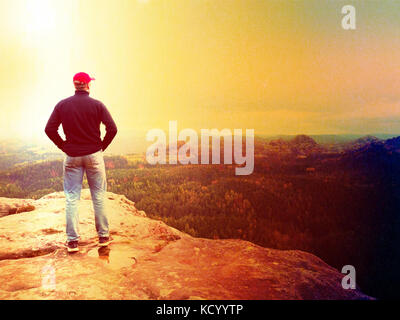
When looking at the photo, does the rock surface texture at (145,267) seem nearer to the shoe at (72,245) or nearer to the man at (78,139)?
the shoe at (72,245)

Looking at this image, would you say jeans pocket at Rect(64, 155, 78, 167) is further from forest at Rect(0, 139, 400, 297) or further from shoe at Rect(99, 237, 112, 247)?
forest at Rect(0, 139, 400, 297)

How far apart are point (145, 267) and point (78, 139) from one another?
1.97 meters

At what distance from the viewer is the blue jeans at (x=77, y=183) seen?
436 cm

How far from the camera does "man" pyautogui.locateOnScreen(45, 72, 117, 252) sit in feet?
14.1

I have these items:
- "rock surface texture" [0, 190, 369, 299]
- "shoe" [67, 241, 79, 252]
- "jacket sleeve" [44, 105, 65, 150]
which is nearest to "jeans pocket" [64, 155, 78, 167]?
"jacket sleeve" [44, 105, 65, 150]

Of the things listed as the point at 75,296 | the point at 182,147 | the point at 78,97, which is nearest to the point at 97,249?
the point at 75,296

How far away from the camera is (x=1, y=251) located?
429 cm

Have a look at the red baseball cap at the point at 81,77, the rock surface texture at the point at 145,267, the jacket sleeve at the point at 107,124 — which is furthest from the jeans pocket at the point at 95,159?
the rock surface texture at the point at 145,267

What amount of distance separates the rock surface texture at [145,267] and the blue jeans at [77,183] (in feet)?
1.46

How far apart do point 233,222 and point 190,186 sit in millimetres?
1877

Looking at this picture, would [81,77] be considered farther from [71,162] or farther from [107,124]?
[71,162]

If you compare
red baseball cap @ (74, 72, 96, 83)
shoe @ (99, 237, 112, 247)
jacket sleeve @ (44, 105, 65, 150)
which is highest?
red baseball cap @ (74, 72, 96, 83)

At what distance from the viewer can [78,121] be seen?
4305 mm

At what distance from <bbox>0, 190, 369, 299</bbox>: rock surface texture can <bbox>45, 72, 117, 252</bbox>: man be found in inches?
21.1
